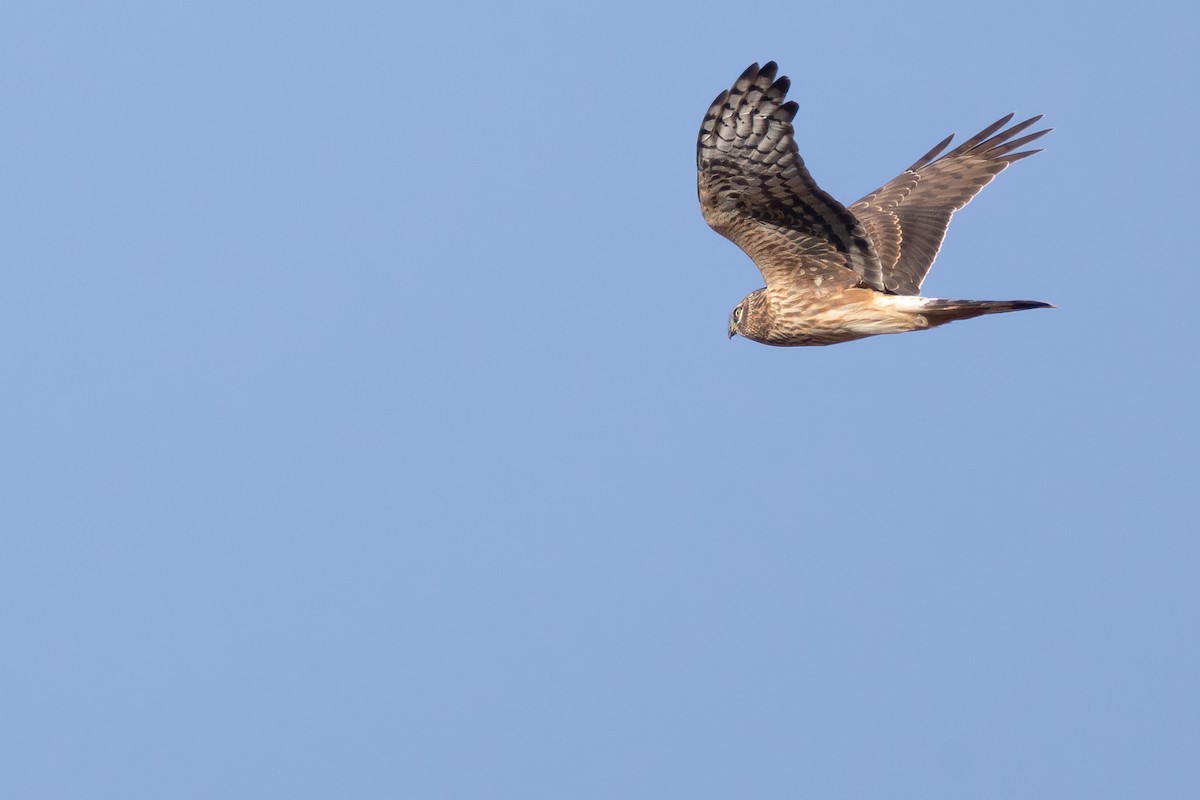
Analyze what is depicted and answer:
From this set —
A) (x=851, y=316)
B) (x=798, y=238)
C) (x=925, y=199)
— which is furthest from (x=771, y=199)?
(x=925, y=199)

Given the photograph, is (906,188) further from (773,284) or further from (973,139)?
(773,284)

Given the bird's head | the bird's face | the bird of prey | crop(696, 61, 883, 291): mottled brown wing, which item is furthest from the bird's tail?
the bird's face

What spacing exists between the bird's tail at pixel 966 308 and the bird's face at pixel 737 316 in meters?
1.14

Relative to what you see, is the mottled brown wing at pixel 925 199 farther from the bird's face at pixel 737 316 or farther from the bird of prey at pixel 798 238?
the bird's face at pixel 737 316

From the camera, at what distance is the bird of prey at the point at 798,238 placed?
27.7ft

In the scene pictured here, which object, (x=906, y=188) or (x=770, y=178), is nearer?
(x=770, y=178)

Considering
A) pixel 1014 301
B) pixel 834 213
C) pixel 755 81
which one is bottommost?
pixel 1014 301

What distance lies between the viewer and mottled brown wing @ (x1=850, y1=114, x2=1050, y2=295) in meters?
10.3

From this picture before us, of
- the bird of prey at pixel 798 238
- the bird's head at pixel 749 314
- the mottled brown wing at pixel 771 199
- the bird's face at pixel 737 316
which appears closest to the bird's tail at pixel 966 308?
the bird of prey at pixel 798 238

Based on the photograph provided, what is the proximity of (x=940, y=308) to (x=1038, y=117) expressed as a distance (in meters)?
3.33

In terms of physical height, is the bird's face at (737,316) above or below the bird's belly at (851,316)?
above

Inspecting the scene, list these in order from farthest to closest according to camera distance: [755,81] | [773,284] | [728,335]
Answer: [728,335], [773,284], [755,81]

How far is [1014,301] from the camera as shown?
844 centimetres

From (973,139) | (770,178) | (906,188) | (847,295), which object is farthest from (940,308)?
(973,139)
